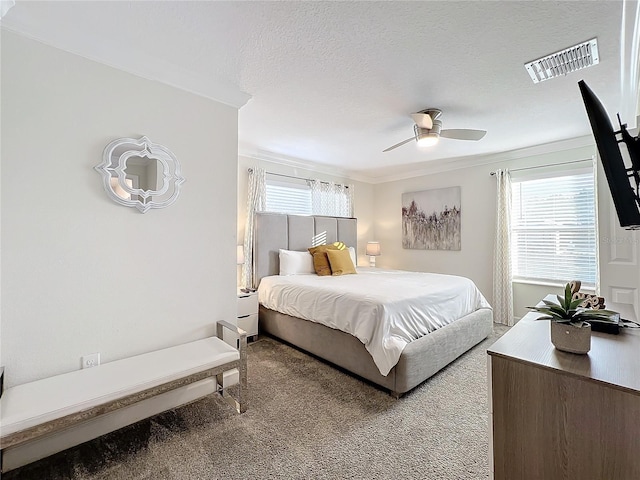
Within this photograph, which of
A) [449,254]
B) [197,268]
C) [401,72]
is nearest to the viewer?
[401,72]

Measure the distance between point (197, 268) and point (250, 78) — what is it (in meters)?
1.54

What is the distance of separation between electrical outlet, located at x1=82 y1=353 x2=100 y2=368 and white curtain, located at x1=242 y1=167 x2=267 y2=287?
2.07 metres

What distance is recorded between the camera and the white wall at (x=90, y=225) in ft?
5.26

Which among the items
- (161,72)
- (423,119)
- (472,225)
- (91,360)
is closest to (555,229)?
(472,225)

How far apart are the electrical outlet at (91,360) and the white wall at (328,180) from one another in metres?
2.24

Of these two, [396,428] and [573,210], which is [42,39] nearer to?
[396,428]

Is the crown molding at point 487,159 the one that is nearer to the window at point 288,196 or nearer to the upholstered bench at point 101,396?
the window at point 288,196

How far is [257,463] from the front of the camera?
64.4 inches

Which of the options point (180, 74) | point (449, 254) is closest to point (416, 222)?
point (449, 254)

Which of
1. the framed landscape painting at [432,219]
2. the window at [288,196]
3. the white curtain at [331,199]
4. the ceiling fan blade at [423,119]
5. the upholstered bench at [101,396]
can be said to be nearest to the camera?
the upholstered bench at [101,396]

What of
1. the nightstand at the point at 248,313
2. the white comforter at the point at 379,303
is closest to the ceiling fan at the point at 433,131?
the white comforter at the point at 379,303

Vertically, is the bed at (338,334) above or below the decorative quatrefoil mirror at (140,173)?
below

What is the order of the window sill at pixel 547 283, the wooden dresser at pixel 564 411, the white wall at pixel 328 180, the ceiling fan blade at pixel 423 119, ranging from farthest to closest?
the white wall at pixel 328 180 → the window sill at pixel 547 283 → the ceiling fan blade at pixel 423 119 → the wooden dresser at pixel 564 411

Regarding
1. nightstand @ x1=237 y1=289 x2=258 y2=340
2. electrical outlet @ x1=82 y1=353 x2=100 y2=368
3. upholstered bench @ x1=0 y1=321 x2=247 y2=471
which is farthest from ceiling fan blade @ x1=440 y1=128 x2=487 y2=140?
electrical outlet @ x1=82 y1=353 x2=100 y2=368
